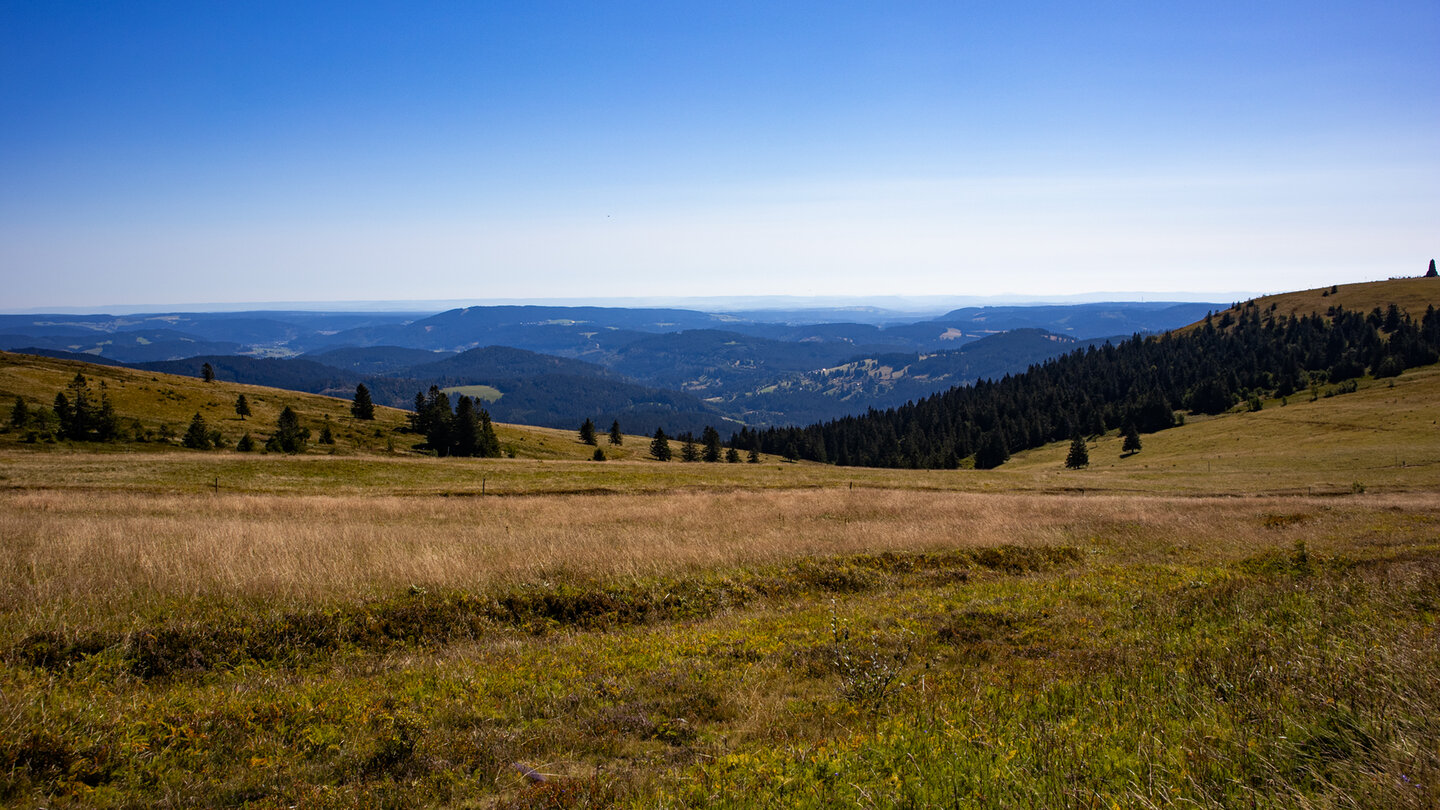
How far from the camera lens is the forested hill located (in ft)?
374

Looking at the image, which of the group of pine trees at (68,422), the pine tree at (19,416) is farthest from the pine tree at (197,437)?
the pine tree at (19,416)

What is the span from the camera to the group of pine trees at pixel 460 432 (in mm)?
70625

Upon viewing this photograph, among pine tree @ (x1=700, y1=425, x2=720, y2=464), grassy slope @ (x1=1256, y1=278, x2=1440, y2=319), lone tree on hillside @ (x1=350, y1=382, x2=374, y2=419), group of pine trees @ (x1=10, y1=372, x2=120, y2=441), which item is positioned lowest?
pine tree @ (x1=700, y1=425, x2=720, y2=464)

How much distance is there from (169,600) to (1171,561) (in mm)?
19962

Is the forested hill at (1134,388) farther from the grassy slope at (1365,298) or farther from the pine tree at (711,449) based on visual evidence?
the pine tree at (711,449)

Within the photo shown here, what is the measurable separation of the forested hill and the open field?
9882 cm

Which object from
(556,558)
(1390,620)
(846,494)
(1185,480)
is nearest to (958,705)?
(1390,620)

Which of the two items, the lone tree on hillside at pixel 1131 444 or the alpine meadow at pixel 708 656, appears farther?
the lone tree on hillside at pixel 1131 444

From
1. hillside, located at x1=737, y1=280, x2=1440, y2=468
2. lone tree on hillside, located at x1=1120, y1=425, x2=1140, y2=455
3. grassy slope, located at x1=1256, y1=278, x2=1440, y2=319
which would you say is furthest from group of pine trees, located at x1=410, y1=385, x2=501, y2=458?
grassy slope, located at x1=1256, y1=278, x2=1440, y2=319

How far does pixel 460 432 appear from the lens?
71.1m

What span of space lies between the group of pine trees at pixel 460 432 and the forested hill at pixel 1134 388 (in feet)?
231

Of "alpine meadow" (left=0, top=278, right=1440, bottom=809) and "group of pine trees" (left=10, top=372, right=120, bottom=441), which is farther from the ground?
"alpine meadow" (left=0, top=278, right=1440, bottom=809)

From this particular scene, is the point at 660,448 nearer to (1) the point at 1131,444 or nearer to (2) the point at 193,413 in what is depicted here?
(2) the point at 193,413

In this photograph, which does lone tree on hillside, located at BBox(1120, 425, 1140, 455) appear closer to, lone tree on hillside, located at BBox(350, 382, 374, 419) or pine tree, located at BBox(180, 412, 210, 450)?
lone tree on hillside, located at BBox(350, 382, 374, 419)
